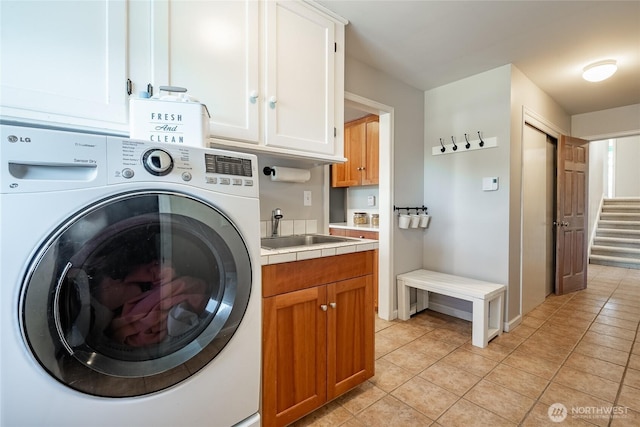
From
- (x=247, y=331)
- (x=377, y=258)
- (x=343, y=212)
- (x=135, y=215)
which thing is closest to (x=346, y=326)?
(x=247, y=331)

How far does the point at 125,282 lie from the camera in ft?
2.55

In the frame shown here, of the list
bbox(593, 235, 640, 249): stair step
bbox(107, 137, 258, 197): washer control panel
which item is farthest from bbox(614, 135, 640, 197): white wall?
bbox(107, 137, 258, 197): washer control panel

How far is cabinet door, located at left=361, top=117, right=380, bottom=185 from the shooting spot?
131 inches

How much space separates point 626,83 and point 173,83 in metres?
4.08

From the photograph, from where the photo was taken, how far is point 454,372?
1.90m

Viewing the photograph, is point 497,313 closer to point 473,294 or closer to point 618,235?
point 473,294

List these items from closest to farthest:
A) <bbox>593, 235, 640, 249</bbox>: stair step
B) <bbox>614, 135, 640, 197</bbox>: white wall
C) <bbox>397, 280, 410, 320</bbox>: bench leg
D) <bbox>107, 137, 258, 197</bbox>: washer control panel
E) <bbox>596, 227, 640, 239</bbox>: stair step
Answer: <bbox>107, 137, 258, 197</bbox>: washer control panel → <bbox>397, 280, 410, 320</bbox>: bench leg → <bbox>593, 235, 640, 249</bbox>: stair step → <bbox>596, 227, 640, 239</bbox>: stair step → <bbox>614, 135, 640, 197</bbox>: white wall

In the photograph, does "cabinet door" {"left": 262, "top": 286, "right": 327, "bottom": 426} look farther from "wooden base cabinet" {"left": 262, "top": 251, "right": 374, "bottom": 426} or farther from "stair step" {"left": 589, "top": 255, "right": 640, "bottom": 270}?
"stair step" {"left": 589, "top": 255, "right": 640, "bottom": 270}

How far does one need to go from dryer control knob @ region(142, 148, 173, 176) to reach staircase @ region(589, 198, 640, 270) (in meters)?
7.18

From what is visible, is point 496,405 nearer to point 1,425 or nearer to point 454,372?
point 454,372

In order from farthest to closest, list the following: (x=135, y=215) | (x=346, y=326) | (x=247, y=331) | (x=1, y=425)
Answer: (x=346, y=326) → (x=247, y=331) → (x=135, y=215) → (x=1, y=425)

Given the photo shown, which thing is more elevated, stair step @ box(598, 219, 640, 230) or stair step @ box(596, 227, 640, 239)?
stair step @ box(598, 219, 640, 230)

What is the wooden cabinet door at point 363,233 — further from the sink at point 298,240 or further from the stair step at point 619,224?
the stair step at point 619,224

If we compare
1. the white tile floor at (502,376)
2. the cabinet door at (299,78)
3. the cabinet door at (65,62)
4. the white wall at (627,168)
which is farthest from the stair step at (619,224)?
the cabinet door at (65,62)
